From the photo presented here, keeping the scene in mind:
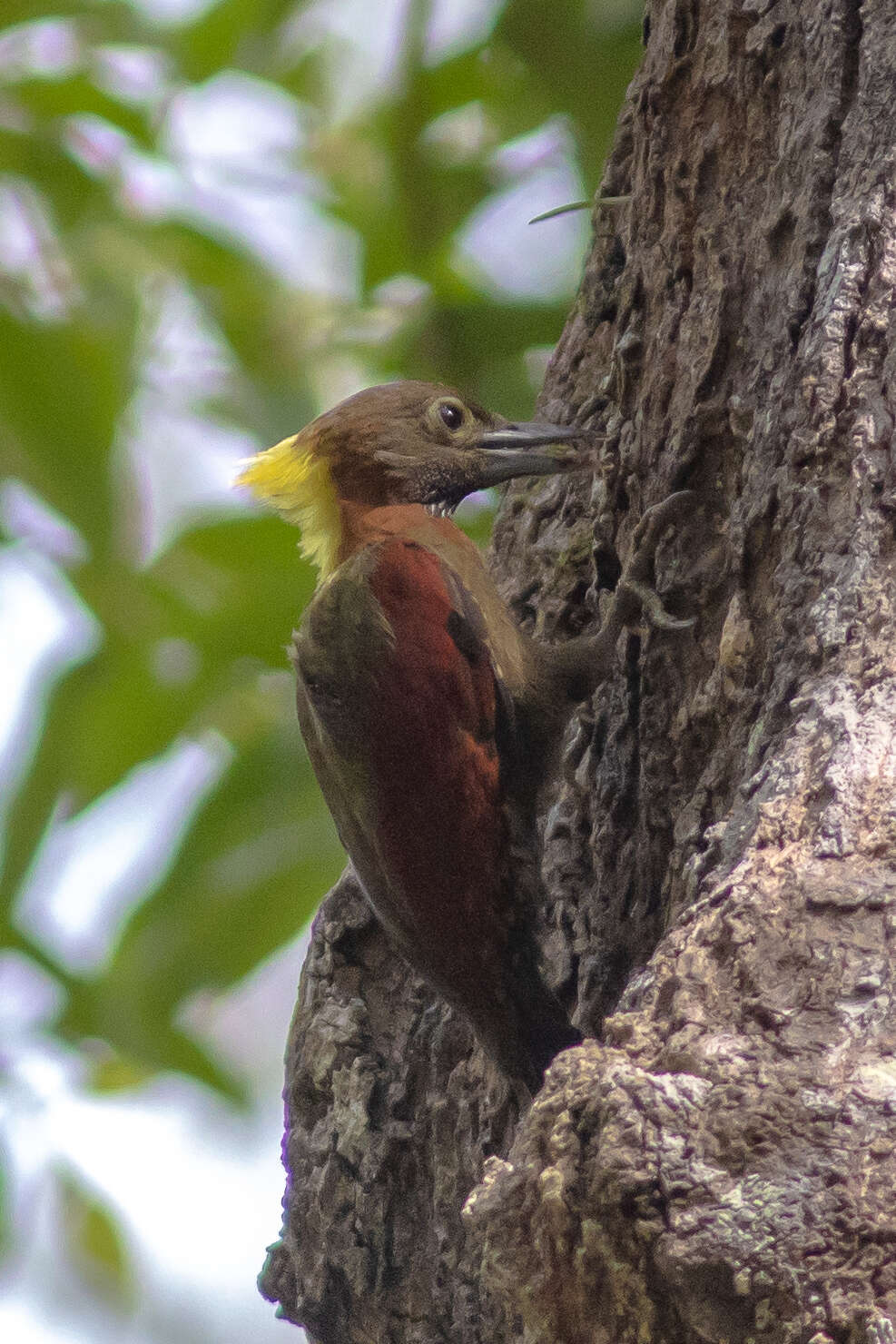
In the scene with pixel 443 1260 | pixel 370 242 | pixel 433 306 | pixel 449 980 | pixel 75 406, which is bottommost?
pixel 443 1260

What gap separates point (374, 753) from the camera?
2.91m

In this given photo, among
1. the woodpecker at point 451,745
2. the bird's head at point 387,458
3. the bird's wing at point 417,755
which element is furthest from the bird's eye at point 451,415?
the bird's wing at point 417,755

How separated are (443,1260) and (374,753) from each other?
0.89 m

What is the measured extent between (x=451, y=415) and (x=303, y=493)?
0.38m

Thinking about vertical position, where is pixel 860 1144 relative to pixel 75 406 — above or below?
below

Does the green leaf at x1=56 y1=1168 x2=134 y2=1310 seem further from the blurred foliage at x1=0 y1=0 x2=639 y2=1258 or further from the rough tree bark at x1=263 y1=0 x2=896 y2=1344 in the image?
the rough tree bark at x1=263 y1=0 x2=896 y2=1344

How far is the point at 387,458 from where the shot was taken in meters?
3.57

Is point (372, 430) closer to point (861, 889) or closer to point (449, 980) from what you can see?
point (449, 980)

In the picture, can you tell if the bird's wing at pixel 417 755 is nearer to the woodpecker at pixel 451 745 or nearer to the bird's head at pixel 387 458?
the woodpecker at pixel 451 745

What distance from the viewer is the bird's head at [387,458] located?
3572 millimetres

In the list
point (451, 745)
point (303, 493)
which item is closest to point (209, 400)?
point (303, 493)

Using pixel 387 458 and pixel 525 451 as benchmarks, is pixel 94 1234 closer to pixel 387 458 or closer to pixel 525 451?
pixel 387 458

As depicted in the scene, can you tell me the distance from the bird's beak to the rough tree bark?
0.10 meters

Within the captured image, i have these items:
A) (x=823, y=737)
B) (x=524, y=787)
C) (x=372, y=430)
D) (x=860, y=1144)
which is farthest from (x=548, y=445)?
(x=860, y=1144)
